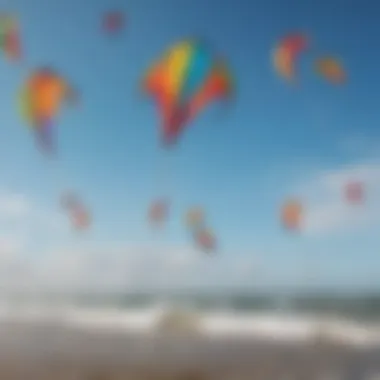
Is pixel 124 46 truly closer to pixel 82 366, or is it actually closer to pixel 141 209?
pixel 141 209

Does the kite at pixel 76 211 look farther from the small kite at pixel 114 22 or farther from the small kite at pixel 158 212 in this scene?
the small kite at pixel 114 22

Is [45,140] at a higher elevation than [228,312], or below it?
higher

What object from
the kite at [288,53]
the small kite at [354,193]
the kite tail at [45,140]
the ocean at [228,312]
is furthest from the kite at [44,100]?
the small kite at [354,193]

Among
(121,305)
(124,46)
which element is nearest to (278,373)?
(121,305)

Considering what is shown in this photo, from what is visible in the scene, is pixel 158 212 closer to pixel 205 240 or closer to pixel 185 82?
pixel 205 240

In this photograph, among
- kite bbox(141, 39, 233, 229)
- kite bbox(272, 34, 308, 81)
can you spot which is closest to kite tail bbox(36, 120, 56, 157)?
kite bbox(141, 39, 233, 229)

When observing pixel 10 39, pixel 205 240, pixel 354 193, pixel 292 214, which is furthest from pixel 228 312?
pixel 10 39

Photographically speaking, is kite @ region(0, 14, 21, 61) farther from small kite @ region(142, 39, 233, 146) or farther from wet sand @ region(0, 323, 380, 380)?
wet sand @ region(0, 323, 380, 380)
